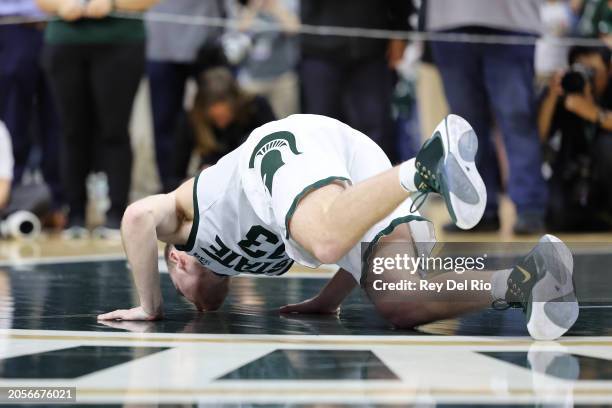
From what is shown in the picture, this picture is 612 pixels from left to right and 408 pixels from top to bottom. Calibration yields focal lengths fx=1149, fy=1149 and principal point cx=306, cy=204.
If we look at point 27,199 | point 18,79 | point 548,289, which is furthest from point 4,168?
point 548,289

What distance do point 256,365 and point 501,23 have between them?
17.9 feet

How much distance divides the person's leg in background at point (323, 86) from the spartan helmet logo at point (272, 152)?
4.74m

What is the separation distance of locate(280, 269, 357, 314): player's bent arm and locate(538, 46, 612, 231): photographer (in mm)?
4759

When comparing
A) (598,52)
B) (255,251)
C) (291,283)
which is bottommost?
(291,283)

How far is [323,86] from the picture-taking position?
26.5 ft

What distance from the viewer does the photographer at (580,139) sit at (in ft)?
26.5

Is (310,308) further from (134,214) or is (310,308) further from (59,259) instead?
(59,259)

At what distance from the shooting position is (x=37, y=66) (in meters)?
8.61

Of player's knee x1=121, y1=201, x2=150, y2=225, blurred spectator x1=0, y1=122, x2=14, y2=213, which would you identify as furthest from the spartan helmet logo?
blurred spectator x1=0, y1=122, x2=14, y2=213

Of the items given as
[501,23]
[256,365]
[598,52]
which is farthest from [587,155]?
[256,365]

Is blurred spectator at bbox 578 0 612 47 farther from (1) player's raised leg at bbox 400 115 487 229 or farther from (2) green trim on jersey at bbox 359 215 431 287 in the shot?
(1) player's raised leg at bbox 400 115 487 229

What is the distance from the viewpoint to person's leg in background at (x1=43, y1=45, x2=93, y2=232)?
766 cm

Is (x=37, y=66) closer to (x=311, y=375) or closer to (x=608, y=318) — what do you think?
(x=608, y=318)

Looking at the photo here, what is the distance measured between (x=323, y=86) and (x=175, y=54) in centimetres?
114
